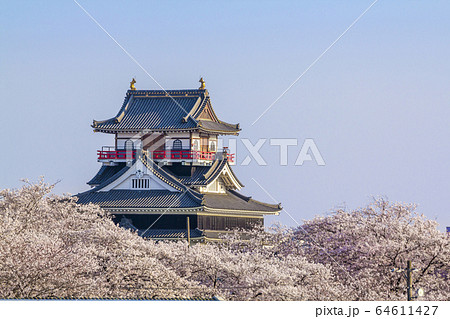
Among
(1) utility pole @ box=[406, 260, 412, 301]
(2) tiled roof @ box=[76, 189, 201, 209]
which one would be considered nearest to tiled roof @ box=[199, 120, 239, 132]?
(2) tiled roof @ box=[76, 189, 201, 209]

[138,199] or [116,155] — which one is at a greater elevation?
[116,155]

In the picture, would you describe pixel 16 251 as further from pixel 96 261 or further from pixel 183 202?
pixel 183 202

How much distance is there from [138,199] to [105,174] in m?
5.79

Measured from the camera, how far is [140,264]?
44531 mm

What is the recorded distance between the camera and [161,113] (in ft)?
238

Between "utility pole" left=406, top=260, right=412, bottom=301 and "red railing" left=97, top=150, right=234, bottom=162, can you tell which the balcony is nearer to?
"red railing" left=97, top=150, right=234, bottom=162

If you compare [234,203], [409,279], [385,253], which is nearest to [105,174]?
[234,203]

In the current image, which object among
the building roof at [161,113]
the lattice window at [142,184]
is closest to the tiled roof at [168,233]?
the lattice window at [142,184]

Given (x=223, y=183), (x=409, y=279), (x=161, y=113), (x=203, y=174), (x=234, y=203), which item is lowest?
(x=409, y=279)

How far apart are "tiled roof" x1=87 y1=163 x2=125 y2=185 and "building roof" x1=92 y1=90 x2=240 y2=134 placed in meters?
2.69

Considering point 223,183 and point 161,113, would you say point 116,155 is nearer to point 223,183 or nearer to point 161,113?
point 161,113
